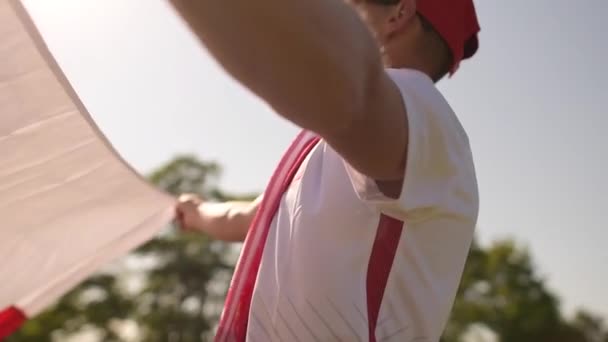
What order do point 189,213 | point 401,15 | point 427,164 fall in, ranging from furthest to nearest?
point 189,213 → point 401,15 → point 427,164

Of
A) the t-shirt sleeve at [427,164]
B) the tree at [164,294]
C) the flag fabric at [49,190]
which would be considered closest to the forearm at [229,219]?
the flag fabric at [49,190]

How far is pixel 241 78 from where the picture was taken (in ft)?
2.58

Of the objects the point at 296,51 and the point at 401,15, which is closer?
the point at 296,51

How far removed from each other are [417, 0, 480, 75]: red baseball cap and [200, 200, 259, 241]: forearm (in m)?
0.58

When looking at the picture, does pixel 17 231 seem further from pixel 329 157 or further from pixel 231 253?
pixel 231 253

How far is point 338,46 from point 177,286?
22.7 meters

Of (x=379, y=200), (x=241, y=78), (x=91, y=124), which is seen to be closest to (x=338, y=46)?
(x=241, y=78)

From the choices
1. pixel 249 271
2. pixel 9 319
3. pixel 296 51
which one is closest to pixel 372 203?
pixel 249 271

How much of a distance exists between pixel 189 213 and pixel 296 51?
1.38 meters

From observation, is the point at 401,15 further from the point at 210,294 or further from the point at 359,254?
the point at 210,294

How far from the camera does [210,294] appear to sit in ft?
75.9

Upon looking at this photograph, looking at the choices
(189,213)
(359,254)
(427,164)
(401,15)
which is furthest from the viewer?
(189,213)

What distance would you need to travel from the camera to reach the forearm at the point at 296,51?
0.75m

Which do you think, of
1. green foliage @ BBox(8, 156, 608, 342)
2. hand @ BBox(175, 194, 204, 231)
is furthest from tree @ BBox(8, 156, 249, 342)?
hand @ BBox(175, 194, 204, 231)
